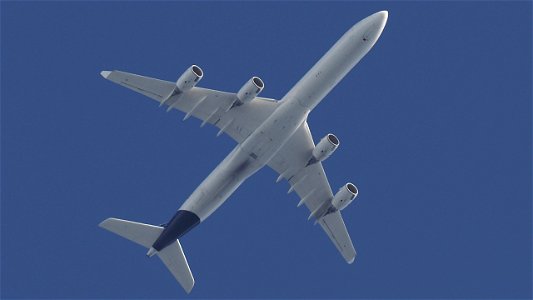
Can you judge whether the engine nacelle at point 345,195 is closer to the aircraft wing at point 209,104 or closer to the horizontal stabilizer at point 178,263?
the aircraft wing at point 209,104

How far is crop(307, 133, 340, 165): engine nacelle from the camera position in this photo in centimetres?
6334

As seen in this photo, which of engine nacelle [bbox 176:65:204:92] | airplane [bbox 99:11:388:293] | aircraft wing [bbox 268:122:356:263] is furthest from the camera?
aircraft wing [bbox 268:122:356:263]

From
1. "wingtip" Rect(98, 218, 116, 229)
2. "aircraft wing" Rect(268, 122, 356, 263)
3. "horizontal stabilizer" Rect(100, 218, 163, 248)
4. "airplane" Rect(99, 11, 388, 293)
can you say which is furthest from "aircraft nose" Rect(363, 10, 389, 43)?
"wingtip" Rect(98, 218, 116, 229)

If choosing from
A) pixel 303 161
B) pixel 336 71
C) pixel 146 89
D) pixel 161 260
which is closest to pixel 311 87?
pixel 336 71

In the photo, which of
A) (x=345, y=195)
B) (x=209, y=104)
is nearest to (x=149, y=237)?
(x=209, y=104)

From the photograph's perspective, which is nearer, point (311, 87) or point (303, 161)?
point (311, 87)

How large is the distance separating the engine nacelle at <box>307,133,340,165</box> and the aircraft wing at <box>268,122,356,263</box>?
44.8 inches

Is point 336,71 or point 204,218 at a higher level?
point 336,71

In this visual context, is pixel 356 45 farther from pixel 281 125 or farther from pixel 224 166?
pixel 224 166

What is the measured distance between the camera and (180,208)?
63469 millimetres

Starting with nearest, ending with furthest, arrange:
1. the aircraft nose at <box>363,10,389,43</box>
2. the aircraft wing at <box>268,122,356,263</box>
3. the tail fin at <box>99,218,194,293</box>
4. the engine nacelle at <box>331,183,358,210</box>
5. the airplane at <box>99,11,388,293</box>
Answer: the aircraft nose at <box>363,10,389,43</box>, the airplane at <box>99,11,388,293</box>, the tail fin at <box>99,218,194,293</box>, the aircraft wing at <box>268,122,356,263</box>, the engine nacelle at <box>331,183,358,210</box>

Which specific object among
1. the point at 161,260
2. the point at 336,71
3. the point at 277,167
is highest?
the point at 336,71

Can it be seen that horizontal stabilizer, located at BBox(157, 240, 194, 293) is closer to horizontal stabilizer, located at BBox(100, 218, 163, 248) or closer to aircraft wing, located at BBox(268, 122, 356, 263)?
horizontal stabilizer, located at BBox(100, 218, 163, 248)

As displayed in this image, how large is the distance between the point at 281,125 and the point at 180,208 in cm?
909
